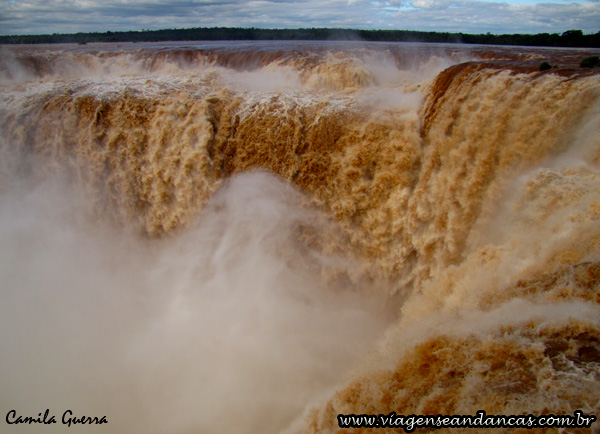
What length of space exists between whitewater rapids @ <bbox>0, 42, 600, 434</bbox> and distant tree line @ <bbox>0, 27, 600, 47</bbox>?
1987 centimetres

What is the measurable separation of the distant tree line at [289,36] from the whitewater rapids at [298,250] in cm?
1987

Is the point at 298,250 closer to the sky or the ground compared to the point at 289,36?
closer to the ground

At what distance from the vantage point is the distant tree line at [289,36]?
26.3 meters

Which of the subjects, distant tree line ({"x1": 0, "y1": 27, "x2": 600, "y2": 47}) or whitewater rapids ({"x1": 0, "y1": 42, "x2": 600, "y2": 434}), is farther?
distant tree line ({"x1": 0, "y1": 27, "x2": 600, "y2": 47})

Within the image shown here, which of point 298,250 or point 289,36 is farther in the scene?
point 289,36

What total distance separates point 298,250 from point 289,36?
130 ft

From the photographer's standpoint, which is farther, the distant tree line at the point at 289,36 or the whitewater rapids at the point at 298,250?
the distant tree line at the point at 289,36

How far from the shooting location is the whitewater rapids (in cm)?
363

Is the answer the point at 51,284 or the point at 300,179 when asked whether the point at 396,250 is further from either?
the point at 51,284

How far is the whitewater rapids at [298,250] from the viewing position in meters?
3.63

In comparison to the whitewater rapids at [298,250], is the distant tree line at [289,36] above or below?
above

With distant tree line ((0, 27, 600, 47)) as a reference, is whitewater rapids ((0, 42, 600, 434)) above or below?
below

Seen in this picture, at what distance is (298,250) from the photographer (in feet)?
27.1

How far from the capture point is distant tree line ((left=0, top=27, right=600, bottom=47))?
2630 centimetres
